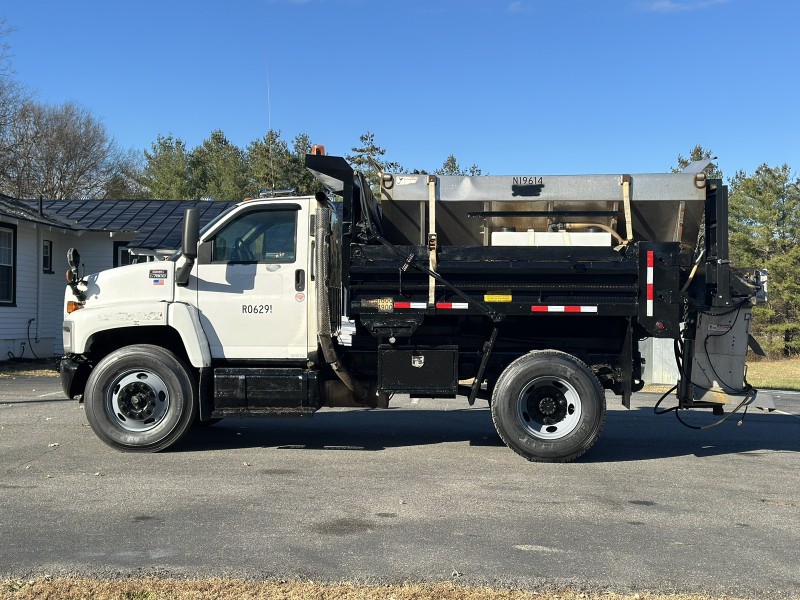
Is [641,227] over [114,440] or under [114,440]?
over

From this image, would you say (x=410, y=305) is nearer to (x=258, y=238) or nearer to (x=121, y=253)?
(x=258, y=238)

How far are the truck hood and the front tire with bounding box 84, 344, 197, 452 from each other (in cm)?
53

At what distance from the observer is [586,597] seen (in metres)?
4.22

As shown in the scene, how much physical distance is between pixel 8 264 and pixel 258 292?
1348 centimetres

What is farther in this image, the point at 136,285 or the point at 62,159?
the point at 62,159

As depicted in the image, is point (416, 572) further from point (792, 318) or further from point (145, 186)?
point (145, 186)

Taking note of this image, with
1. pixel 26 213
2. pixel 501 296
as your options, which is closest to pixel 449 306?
pixel 501 296

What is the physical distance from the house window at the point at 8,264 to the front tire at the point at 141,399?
41.1ft

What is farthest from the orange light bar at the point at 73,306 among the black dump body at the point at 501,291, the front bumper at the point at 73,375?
the black dump body at the point at 501,291

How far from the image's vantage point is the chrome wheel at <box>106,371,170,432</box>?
782 centimetres

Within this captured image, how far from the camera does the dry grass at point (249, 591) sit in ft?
13.5

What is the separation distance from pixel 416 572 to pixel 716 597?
165cm

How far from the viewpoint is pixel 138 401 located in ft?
25.7

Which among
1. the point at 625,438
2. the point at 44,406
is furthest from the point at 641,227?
the point at 44,406
